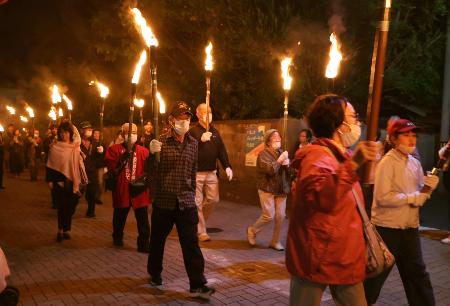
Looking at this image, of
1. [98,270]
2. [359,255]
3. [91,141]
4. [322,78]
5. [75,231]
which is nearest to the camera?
[359,255]

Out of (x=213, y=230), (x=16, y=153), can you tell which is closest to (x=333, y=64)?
(x=213, y=230)

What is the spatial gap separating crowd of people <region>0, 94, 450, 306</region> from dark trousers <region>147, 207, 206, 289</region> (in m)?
0.01

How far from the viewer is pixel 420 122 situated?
18.0 m

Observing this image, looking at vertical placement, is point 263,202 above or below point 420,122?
below

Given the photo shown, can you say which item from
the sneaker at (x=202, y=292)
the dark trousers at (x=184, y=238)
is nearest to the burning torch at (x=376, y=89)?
the dark trousers at (x=184, y=238)

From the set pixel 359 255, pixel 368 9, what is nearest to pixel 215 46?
pixel 368 9

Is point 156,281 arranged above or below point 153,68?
below

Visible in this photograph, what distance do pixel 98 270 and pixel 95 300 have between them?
3.85 feet

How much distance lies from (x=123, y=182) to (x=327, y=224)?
5158 millimetres

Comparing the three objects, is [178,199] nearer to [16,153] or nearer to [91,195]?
[91,195]

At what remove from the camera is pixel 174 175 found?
521 cm

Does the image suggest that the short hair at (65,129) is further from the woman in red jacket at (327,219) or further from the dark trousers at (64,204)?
the woman in red jacket at (327,219)

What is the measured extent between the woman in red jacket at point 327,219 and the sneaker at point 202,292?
220 centimetres

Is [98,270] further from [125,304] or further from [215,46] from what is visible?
[215,46]
